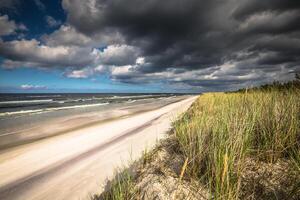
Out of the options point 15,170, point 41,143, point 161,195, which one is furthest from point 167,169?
point 41,143

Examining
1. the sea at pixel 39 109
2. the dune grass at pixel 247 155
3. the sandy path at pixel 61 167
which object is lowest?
the sea at pixel 39 109

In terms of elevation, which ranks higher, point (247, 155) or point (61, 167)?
point (247, 155)

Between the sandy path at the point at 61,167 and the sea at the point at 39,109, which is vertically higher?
the sandy path at the point at 61,167

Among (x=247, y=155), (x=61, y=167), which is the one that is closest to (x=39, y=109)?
(x=61, y=167)

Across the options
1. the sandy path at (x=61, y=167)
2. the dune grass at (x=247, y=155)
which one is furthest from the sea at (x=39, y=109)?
the dune grass at (x=247, y=155)

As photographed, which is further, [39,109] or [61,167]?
[39,109]

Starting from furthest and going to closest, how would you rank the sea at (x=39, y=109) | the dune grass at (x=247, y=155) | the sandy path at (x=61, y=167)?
the sea at (x=39, y=109), the sandy path at (x=61, y=167), the dune grass at (x=247, y=155)

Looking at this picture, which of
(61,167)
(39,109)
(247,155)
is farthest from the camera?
(39,109)

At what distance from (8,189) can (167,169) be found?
12.4 feet

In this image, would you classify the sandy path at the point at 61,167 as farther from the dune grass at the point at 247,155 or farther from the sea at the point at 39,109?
the sea at the point at 39,109

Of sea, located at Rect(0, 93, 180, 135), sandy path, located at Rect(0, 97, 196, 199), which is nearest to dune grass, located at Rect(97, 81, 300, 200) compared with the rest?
sandy path, located at Rect(0, 97, 196, 199)

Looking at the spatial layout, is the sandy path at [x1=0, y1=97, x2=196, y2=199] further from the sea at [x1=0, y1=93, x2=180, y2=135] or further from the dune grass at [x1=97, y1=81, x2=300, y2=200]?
the sea at [x1=0, y1=93, x2=180, y2=135]

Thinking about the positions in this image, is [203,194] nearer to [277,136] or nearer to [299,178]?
[299,178]

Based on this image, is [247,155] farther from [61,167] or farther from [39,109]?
[39,109]
